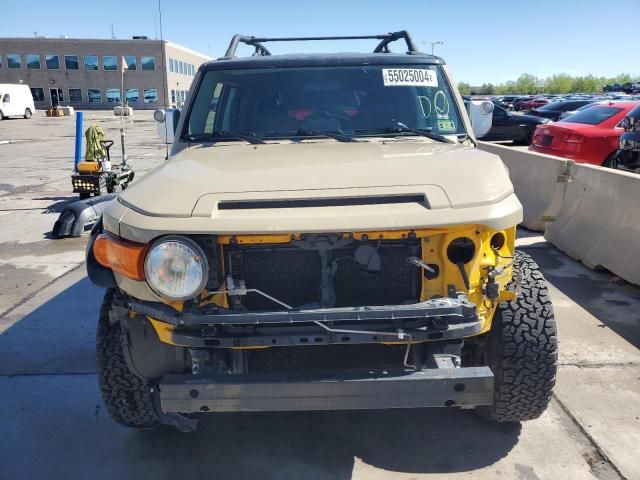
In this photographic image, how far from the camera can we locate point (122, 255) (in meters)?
2.40

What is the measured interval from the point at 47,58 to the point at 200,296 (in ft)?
239

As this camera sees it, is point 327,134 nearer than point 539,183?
Yes

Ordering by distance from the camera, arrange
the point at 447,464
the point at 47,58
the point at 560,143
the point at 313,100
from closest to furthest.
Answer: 1. the point at 447,464
2. the point at 313,100
3. the point at 560,143
4. the point at 47,58

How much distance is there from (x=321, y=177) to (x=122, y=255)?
93cm

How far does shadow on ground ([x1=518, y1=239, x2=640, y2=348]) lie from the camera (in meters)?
4.45

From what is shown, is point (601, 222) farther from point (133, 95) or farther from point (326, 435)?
point (133, 95)

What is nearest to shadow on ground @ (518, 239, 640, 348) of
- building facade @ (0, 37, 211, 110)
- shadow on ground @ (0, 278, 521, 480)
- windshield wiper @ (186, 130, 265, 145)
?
shadow on ground @ (0, 278, 521, 480)

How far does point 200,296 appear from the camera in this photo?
240 centimetres

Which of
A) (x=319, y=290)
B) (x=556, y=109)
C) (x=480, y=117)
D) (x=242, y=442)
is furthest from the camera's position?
(x=556, y=109)

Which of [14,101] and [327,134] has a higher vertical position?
[327,134]

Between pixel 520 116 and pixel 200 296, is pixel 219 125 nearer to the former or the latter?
pixel 200 296

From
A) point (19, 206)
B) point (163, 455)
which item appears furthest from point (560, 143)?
point (19, 206)

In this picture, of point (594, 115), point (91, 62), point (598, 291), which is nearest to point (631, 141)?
point (594, 115)

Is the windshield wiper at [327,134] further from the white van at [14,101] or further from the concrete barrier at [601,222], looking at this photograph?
the white van at [14,101]
